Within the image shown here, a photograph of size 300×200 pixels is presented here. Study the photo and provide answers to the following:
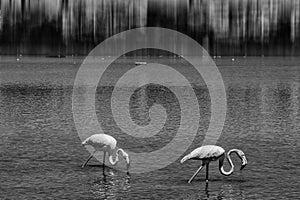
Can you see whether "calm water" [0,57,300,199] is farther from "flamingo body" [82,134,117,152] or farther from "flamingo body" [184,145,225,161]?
"flamingo body" [184,145,225,161]

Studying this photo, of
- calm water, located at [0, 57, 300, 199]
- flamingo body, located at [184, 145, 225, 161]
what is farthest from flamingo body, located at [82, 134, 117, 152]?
flamingo body, located at [184, 145, 225, 161]

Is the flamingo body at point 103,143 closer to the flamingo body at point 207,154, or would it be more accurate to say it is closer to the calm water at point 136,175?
the calm water at point 136,175

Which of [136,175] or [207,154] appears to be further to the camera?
[136,175]

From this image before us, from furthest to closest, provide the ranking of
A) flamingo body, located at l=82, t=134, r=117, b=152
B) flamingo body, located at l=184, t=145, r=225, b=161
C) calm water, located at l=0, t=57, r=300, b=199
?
flamingo body, located at l=82, t=134, r=117, b=152 < flamingo body, located at l=184, t=145, r=225, b=161 < calm water, located at l=0, t=57, r=300, b=199

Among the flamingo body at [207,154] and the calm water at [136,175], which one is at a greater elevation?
the flamingo body at [207,154]

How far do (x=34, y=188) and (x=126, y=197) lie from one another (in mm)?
6251

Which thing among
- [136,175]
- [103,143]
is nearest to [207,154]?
[136,175]

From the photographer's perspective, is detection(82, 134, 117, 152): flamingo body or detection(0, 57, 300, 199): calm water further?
detection(82, 134, 117, 152): flamingo body

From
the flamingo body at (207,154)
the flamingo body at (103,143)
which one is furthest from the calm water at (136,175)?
the flamingo body at (207,154)

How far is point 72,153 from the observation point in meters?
52.3

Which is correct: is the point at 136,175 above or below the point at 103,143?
below

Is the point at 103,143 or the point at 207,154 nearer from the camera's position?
the point at 207,154

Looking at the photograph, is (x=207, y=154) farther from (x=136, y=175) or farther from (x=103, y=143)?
(x=103, y=143)

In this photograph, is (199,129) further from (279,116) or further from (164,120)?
(279,116)
